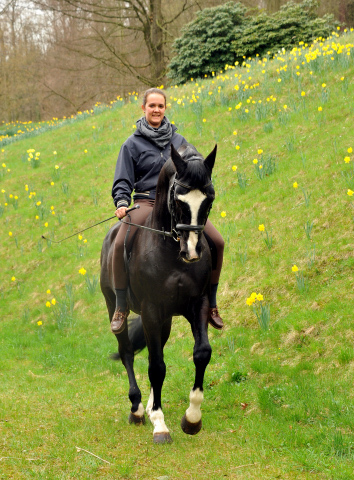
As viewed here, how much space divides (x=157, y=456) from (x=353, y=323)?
98.3 inches

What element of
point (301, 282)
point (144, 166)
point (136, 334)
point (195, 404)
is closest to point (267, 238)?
point (301, 282)

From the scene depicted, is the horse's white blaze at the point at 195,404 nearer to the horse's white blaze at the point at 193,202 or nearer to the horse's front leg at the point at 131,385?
the horse's front leg at the point at 131,385

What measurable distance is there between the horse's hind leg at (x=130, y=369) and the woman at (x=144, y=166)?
78 centimetres

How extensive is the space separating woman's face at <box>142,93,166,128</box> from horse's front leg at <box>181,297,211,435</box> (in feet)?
5.98

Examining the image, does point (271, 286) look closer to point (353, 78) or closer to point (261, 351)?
point (261, 351)

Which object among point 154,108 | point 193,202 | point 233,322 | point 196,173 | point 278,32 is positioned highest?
point 278,32

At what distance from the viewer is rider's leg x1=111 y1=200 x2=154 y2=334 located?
4.84 metres

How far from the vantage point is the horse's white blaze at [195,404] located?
433 centimetres

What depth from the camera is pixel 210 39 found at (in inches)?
606

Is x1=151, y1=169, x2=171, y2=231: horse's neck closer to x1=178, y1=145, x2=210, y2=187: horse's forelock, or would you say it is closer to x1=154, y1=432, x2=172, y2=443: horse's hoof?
x1=178, y1=145, x2=210, y2=187: horse's forelock

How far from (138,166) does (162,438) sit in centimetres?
253

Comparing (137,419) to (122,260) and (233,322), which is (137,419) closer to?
(122,260)

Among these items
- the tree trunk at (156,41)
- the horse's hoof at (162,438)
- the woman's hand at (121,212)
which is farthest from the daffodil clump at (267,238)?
the tree trunk at (156,41)

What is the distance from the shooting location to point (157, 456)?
4.27 metres
